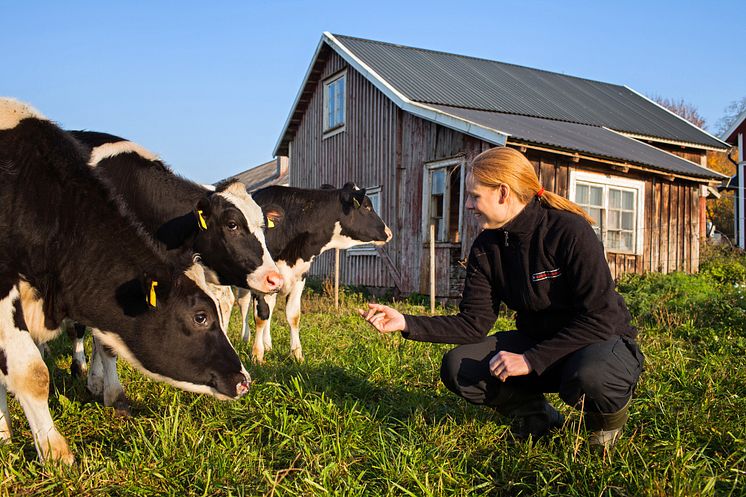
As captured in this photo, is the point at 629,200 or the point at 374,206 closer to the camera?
the point at 629,200

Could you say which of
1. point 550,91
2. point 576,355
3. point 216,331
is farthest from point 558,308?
point 550,91

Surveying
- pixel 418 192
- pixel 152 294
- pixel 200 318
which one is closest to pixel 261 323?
pixel 200 318

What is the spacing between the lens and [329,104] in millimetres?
18797

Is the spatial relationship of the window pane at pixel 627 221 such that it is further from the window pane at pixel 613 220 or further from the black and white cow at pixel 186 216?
→ the black and white cow at pixel 186 216

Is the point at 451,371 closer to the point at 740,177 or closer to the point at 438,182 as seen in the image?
the point at 438,182

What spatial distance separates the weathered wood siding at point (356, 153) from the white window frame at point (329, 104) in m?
0.14

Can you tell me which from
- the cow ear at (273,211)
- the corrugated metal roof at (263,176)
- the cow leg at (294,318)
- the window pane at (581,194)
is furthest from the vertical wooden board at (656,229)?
the corrugated metal roof at (263,176)

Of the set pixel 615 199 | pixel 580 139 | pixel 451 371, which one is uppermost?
pixel 580 139

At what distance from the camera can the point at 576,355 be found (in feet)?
11.5

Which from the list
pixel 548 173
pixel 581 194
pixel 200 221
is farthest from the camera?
pixel 581 194

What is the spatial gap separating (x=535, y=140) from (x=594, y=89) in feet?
36.7

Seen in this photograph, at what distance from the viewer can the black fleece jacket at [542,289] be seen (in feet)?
11.6

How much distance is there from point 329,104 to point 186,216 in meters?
14.0

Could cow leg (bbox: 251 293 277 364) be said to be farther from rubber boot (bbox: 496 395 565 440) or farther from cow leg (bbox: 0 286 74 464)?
rubber boot (bbox: 496 395 565 440)
